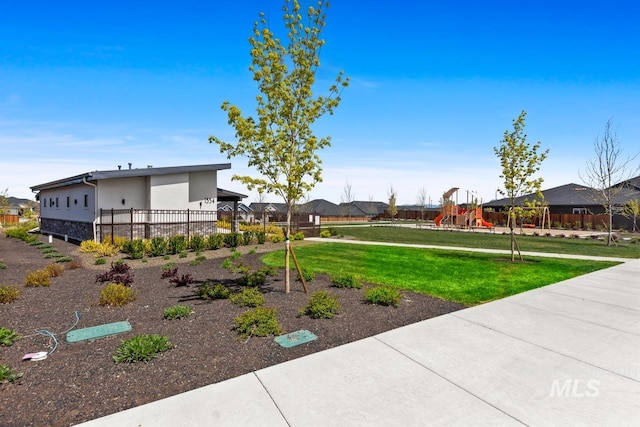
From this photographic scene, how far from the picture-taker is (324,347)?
15.6 feet

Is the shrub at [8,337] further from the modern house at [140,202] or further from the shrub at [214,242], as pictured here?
the modern house at [140,202]

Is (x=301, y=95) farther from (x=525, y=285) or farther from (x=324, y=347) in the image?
(x=525, y=285)

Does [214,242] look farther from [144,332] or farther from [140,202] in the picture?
[144,332]

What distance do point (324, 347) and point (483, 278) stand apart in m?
6.88

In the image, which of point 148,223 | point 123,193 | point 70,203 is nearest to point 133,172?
point 123,193

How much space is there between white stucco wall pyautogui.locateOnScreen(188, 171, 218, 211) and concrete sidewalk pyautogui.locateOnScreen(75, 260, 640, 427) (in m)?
17.9

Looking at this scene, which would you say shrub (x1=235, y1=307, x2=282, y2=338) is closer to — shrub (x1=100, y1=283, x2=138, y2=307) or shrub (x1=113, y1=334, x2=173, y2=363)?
shrub (x1=113, y1=334, x2=173, y2=363)

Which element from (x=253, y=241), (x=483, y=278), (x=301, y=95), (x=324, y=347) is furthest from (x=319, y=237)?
(x=324, y=347)

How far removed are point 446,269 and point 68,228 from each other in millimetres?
22227

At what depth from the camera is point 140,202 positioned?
734 inches

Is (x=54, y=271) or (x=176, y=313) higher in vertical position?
(x=54, y=271)

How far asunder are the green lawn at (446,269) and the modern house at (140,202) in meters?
7.41

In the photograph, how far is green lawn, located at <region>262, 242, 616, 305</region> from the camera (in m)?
8.42

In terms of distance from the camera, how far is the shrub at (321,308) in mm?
5961
